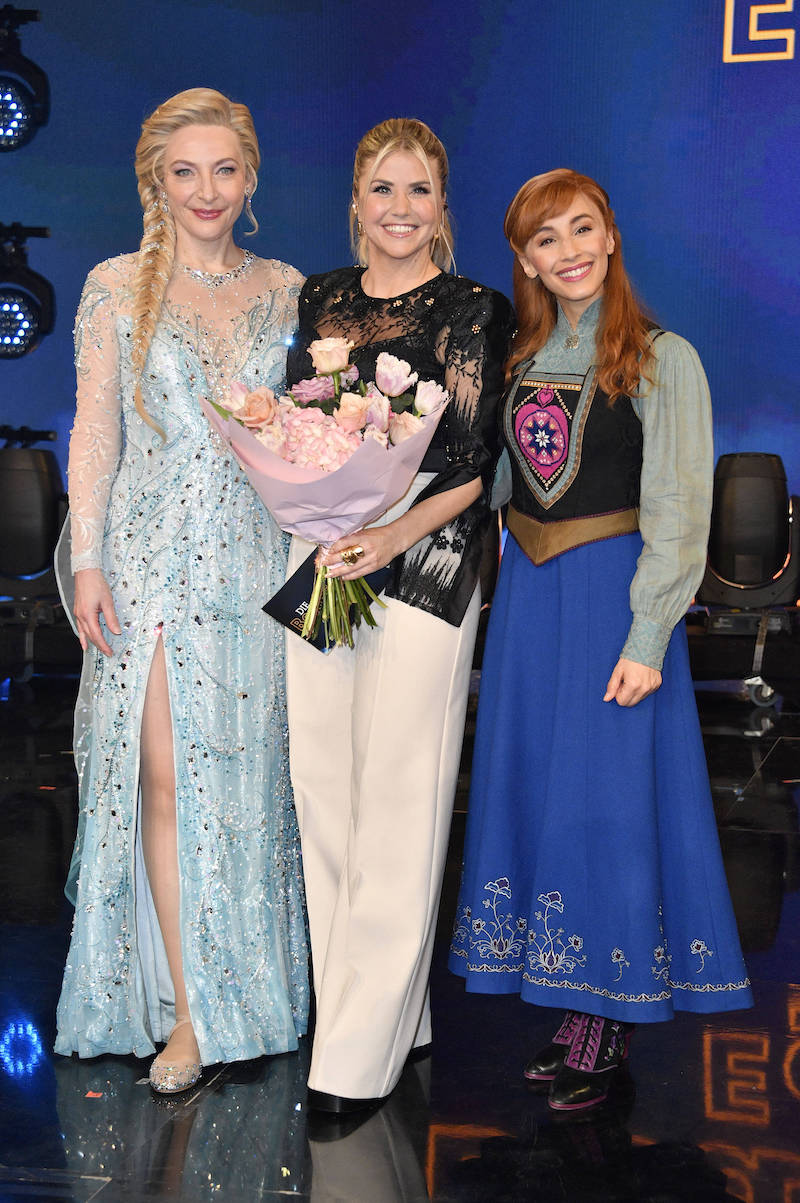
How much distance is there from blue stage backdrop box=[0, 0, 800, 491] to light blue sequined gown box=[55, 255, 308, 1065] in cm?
460

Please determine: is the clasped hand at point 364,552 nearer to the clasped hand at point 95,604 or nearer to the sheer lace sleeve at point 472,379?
the sheer lace sleeve at point 472,379

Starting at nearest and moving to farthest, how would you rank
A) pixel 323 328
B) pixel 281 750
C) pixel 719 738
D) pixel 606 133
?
pixel 323 328 < pixel 281 750 < pixel 719 738 < pixel 606 133

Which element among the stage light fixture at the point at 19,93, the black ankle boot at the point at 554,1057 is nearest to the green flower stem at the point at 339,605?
the black ankle boot at the point at 554,1057

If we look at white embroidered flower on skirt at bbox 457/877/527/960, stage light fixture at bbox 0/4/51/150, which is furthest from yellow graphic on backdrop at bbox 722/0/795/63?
white embroidered flower on skirt at bbox 457/877/527/960

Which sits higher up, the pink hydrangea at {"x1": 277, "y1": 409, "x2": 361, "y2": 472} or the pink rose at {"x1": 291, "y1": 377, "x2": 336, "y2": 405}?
the pink rose at {"x1": 291, "y1": 377, "x2": 336, "y2": 405}

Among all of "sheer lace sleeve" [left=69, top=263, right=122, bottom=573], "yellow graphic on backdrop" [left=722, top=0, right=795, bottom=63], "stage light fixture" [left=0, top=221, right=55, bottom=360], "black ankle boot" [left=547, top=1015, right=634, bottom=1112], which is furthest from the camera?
"stage light fixture" [left=0, top=221, right=55, bottom=360]

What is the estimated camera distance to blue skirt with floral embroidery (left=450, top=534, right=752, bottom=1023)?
6.99 feet

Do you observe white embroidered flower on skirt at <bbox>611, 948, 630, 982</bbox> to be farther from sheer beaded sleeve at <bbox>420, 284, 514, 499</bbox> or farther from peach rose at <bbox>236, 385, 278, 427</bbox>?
peach rose at <bbox>236, 385, 278, 427</bbox>

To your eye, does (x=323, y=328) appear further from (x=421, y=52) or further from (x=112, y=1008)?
(x=421, y=52)

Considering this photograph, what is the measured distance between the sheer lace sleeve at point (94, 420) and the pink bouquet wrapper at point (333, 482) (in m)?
0.31

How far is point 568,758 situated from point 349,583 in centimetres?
47

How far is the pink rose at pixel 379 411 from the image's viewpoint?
199 centimetres

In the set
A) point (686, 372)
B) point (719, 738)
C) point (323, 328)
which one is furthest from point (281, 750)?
point (719, 738)

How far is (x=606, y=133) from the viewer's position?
672cm
